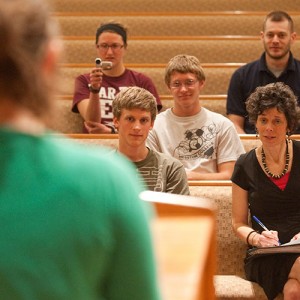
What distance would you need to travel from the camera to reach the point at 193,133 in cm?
210

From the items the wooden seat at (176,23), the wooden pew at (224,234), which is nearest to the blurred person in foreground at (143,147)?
the wooden pew at (224,234)

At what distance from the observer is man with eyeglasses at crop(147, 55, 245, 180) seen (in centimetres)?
205

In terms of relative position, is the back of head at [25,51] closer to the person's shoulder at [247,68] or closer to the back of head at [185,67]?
the back of head at [185,67]

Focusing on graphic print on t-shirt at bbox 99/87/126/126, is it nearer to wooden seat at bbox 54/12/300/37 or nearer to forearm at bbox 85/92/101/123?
forearm at bbox 85/92/101/123

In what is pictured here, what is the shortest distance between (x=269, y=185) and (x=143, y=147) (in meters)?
0.33

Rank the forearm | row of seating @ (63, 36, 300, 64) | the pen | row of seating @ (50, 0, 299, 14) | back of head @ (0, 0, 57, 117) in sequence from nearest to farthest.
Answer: back of head @ (0, 0, 57, 117)
the pen
the forearm
row of seating @ (63, 36, 300, 64)
row of seating @ (50, 0, 299, 14)

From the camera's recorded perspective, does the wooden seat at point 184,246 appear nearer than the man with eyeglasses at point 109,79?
Yes

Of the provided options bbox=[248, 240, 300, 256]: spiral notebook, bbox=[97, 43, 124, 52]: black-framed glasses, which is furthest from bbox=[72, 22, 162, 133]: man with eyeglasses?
bbox=[248, 240, 300, 256]: spiral notebook

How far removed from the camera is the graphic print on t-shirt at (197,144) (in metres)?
2.07

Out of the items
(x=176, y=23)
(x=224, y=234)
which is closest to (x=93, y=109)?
(x=224, y=234)

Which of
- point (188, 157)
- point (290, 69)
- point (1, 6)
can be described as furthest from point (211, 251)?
point (290, 69)

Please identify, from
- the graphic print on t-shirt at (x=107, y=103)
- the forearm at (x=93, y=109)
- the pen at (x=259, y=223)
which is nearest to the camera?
the pen at (x=259, y=223)

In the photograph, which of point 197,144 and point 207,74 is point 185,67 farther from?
point 207,74

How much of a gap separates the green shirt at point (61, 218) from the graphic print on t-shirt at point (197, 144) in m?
1.66
